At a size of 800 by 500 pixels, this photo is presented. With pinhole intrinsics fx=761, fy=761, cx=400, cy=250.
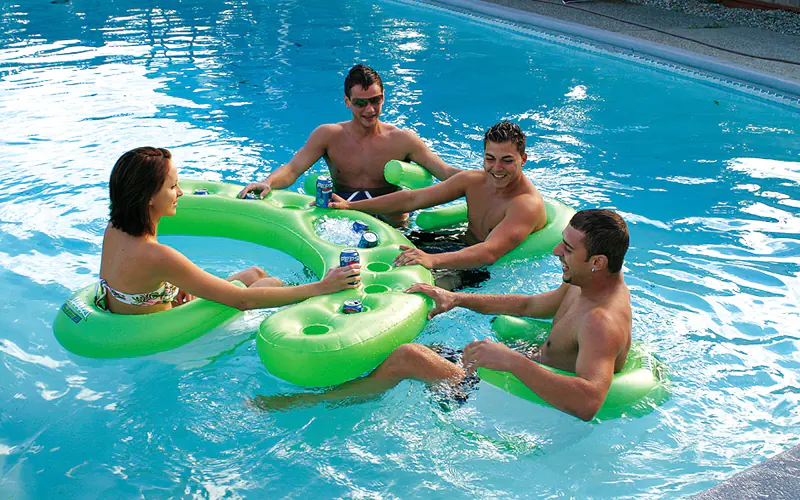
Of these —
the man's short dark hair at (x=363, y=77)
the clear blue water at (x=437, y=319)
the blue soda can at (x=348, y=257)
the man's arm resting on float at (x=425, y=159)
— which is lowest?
the clear blue water at (x=437, y=319)

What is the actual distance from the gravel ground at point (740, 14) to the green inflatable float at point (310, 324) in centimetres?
876

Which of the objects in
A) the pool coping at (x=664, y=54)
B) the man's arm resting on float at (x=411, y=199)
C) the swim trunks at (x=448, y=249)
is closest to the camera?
the swim trunks at (x=448, y=249)

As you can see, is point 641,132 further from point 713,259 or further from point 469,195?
point 469,195

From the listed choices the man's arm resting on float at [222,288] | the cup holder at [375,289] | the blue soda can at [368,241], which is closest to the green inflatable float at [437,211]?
the blue soda can at [368,241]

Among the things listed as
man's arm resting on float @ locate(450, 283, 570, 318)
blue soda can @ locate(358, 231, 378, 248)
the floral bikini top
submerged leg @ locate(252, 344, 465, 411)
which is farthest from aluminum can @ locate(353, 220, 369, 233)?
submerged leg @ locate(252, 344, 465, 411)

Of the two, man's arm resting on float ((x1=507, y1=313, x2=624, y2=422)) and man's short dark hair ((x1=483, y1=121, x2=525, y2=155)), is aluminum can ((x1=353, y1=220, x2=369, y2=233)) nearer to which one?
man's short dark hair ((x1=483, y1=121, x2=525, y2=155))

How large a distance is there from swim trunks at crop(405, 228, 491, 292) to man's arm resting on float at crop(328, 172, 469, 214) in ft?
0.74

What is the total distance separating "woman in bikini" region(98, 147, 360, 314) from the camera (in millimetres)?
3447

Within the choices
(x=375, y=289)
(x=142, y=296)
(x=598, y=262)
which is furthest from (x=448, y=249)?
(x=142, y=296)

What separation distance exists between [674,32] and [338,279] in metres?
8.56

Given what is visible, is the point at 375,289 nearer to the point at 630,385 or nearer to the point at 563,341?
the point at 563,341

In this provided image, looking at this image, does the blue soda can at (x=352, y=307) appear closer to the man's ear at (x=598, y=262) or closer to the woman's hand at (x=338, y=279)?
the woman's hand at (x=338, y=279)

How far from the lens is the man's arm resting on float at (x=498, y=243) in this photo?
179 inches

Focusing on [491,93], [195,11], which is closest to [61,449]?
[491,93]
